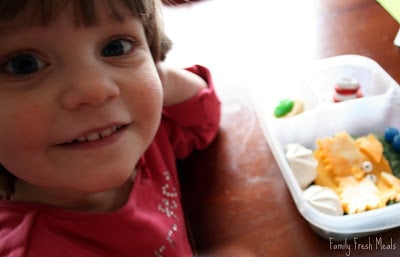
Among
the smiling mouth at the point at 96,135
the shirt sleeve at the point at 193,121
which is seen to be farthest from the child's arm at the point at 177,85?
the smiling mouth at the point at 96,135

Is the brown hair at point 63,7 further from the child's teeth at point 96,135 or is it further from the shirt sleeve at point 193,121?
the shirt sleeve at point 193,121

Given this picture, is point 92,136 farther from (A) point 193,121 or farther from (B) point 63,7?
(A) point 193,121

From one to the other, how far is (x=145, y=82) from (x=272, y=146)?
0.73 feet

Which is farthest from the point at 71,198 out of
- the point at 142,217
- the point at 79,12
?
the point at 79,12

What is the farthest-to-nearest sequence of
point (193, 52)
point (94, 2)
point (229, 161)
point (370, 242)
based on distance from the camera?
point (193, 52) → point (229, 161) → point (370, 242) → point (94, 2)

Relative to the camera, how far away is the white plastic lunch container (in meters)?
0.61

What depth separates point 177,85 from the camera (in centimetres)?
65

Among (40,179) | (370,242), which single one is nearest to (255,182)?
(370,242)

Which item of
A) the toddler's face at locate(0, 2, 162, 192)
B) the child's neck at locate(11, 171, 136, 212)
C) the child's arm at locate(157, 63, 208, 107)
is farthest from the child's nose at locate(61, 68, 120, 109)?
the child's arm at locate(157, 63, 208, 107)

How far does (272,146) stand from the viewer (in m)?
0.59

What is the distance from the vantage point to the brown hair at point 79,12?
1.17 feet

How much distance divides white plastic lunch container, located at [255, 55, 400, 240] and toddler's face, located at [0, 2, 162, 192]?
0.23 metres

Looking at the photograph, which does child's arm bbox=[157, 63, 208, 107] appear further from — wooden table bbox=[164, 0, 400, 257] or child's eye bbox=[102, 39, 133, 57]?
child's eye bbox=[102, 39, 133, 57]

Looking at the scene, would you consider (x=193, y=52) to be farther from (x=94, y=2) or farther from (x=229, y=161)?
(x=94, y=2)
